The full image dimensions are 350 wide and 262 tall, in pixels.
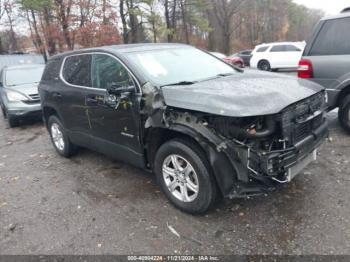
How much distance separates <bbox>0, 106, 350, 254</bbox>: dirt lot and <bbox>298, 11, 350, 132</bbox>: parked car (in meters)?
0.78

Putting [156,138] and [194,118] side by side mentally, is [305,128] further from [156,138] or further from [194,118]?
[156,138]

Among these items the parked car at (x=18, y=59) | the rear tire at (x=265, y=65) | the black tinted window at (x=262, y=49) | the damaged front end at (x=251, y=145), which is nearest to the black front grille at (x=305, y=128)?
the damaged front end at (x=251, y=145)

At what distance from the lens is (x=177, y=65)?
13.4 ft

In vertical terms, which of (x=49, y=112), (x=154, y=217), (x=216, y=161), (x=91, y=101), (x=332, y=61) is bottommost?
(x=154, y=217)

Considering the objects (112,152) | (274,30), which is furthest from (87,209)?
(274,30)

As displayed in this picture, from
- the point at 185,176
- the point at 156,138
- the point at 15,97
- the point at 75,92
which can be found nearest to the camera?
the point at 185,176

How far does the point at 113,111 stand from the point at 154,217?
1386 millimetres

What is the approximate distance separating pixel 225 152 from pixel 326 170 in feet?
6.73

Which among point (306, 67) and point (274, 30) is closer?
point (306, 67)

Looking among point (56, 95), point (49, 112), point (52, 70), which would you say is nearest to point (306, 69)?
point (56, 95)

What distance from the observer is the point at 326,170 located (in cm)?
424

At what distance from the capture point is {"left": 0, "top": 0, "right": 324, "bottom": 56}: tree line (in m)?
19.7

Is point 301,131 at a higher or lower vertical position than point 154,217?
higher

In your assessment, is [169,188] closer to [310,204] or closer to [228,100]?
[228,100]
